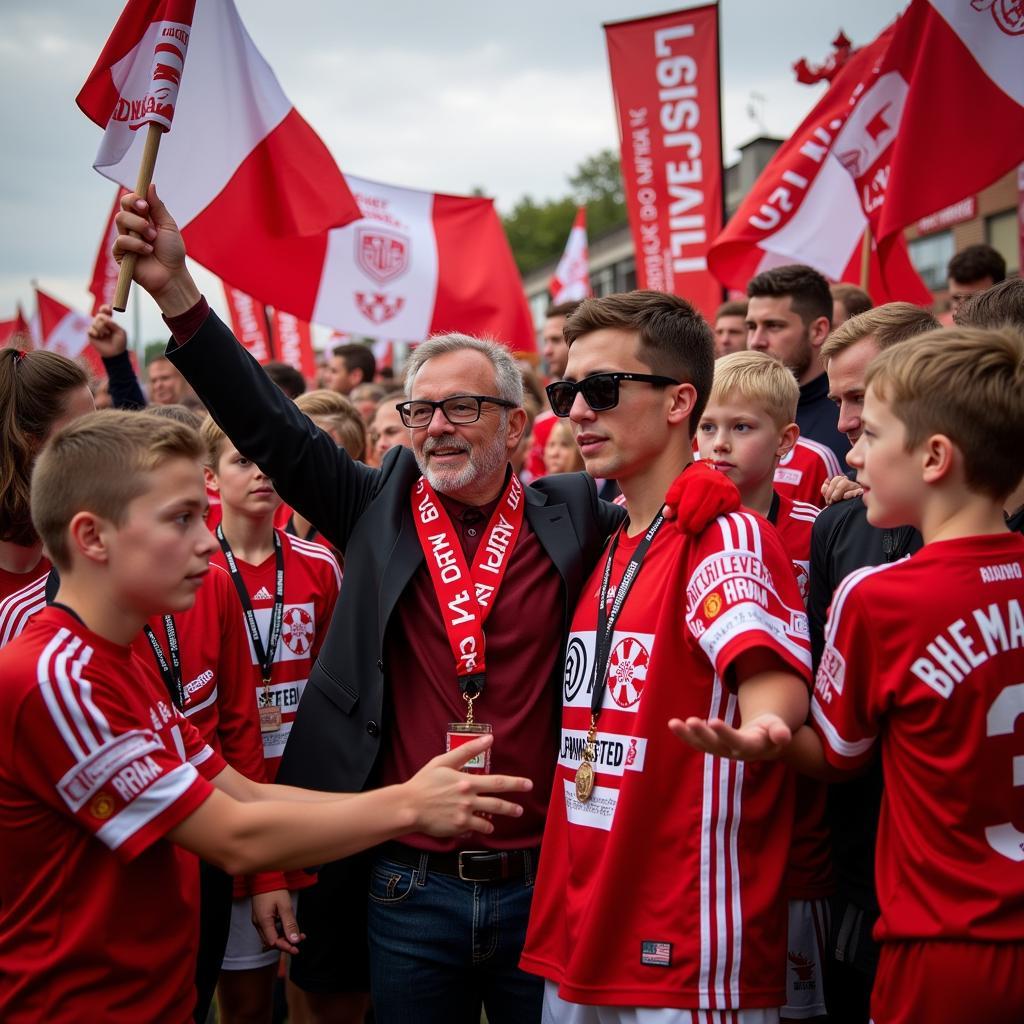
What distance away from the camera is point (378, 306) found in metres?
8.65

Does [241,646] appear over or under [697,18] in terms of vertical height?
under

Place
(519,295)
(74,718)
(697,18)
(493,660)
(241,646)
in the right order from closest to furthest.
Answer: (74,718), (493,660), (241,646), (697,18), (519,295)

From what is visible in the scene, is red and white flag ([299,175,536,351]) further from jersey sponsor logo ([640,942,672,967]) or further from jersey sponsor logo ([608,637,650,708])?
jersey sponsor logo ([640,942,672,967])

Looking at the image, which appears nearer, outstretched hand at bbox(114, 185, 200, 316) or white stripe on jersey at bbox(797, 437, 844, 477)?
outstretched hand at bbox(114, 185, 200, 316)

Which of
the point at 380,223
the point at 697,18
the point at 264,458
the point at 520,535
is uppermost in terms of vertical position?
the point at 697,18

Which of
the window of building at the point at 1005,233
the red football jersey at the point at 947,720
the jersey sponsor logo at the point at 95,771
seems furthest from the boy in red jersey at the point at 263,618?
the window of building at the point at 1005,233

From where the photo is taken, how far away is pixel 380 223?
913cm

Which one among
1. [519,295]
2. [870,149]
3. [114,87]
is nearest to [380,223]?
[519,295]

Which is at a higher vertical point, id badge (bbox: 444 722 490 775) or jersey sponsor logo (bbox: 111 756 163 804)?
jersey sponsor logo (bbox: 111 756 163 804)

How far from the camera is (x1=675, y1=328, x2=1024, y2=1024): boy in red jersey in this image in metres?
2.20

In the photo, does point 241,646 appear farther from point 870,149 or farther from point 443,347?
point 870,149

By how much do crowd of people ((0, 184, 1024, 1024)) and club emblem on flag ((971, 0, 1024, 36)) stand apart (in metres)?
2.58

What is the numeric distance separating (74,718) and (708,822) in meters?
1.52

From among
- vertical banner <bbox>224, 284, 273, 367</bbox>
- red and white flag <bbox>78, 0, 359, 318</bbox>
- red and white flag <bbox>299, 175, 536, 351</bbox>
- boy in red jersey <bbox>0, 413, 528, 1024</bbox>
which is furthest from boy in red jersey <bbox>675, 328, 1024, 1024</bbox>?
vertical banner <bbox>224, 284, 273, 367</bbox>
